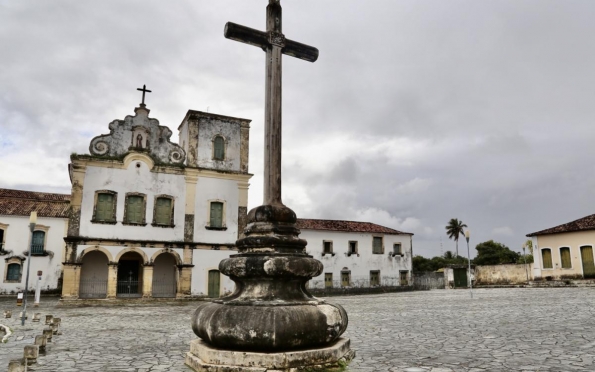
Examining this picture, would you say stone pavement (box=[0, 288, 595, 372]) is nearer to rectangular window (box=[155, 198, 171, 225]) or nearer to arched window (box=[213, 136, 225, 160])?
rectangular window (box=[155, 198, 171, 225])

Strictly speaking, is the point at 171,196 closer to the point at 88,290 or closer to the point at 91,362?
the point at 88,290

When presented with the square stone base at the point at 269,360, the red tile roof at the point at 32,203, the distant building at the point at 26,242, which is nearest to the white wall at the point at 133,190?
the distant building at the point at 26,242

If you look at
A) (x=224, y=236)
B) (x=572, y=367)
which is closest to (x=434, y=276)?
(x=224, y=236)

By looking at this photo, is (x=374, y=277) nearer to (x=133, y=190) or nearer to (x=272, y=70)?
(x=133, y=190)

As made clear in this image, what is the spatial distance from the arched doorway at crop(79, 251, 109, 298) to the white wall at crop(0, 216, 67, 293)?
8674mm

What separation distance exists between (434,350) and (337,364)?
2251 millimetres

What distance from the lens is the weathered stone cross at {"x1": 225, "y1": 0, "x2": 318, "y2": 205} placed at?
544 centimetres

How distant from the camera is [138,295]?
2227cm

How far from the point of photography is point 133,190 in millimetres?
21984

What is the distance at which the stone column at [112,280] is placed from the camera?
20641 millimetres

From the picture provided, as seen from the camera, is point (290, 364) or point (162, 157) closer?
point (290, 364)

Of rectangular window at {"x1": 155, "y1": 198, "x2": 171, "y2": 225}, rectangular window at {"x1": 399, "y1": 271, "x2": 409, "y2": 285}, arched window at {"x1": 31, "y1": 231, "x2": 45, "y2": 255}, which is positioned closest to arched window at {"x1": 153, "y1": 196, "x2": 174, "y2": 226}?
rectangular window at {"x1": 155, "y1": 198, "x2": 171, "y2": 225}

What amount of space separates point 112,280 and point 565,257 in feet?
91.0

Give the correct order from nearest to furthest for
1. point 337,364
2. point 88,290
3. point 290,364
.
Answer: point 290,364
point 337,364
point 88,290
